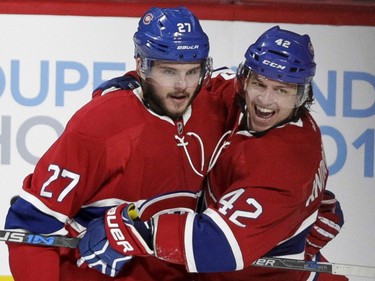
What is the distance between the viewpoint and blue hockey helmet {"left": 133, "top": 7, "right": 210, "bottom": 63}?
3.08 m

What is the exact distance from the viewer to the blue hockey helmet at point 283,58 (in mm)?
3117

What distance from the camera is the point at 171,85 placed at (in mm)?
3121

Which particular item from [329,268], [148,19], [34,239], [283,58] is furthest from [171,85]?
[329,268]

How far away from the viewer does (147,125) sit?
3.14 m

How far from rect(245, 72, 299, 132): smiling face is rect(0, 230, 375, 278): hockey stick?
33cm

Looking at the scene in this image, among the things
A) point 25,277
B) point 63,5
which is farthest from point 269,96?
point 63,5

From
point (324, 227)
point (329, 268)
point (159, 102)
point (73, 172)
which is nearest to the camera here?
point (73, 172)

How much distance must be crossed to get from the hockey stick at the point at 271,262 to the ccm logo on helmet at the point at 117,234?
Result: 0.48 ft

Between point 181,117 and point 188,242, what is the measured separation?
324 mm

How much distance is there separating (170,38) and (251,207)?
1.44 feet

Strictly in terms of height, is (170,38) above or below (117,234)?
above

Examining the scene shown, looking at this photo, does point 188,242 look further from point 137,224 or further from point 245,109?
point 245,109

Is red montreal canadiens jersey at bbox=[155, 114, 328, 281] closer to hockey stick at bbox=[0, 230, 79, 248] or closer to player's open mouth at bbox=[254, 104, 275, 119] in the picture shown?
player's open mouth at bbox=[254, 104, 275, 119]

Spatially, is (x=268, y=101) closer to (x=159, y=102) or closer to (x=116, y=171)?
(x=159, y=102)
